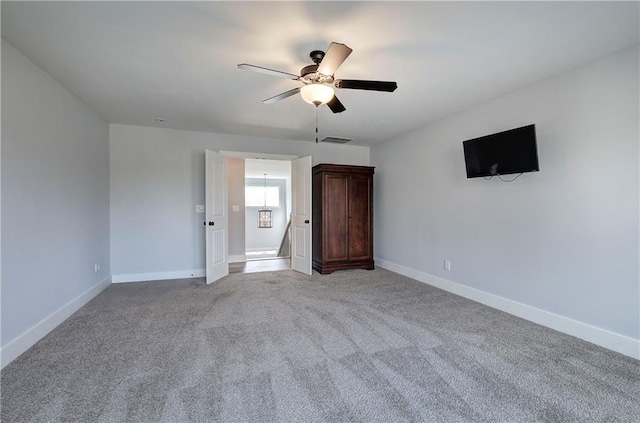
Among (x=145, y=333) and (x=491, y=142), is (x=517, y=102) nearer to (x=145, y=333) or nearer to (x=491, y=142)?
(x=491, y=142)

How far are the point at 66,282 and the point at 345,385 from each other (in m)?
3.17

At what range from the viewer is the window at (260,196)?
408 inches

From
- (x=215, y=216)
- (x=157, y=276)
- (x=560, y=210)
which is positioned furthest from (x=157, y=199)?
(x=560, y=210)

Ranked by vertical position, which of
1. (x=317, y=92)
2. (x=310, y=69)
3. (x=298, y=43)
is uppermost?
(x=298, y=43)

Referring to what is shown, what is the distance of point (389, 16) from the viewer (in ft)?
6.19

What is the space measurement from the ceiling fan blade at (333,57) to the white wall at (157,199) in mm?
3278

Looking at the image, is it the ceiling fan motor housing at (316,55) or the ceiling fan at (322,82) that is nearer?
the ceiling fan at (322,82)

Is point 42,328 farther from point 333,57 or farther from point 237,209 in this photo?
point 237,209

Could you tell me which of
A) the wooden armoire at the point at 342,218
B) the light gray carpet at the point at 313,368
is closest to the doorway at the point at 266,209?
the wooden armoire at the point at 342,218

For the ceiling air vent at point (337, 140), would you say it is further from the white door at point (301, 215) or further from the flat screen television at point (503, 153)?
the flat screen television at point (503, 153)

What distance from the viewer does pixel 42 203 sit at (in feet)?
8.62

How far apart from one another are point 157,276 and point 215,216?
54.2 inches

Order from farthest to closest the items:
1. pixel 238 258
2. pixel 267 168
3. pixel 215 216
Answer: pixel 267 168 → pixel 238 258 → pixel 215 216

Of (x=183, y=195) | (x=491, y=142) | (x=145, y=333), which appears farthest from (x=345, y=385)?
(x=183, y=195)
